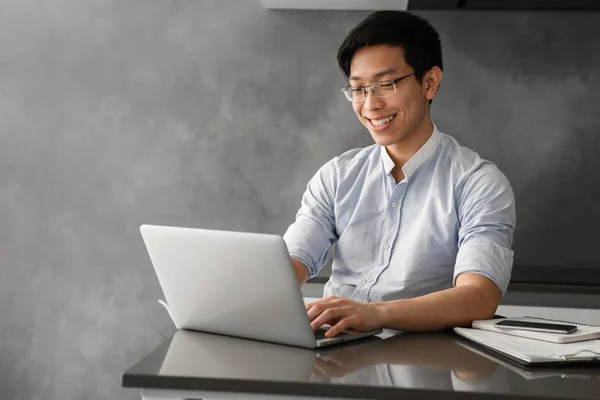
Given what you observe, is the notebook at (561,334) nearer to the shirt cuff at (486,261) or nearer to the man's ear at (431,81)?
the shirt cuff at (486,261)

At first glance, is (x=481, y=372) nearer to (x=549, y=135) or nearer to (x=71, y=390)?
(x=549, y=135)

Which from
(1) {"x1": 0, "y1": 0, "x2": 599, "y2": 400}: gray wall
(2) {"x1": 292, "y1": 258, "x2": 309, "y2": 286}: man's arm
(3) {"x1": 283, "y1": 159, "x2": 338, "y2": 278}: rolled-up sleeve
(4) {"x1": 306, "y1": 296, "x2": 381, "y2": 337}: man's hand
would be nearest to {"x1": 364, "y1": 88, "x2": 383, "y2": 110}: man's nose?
(3) {"x1": 283, "y1": 159, "x2": 338, "y2": 278}: rolled-up sleeve

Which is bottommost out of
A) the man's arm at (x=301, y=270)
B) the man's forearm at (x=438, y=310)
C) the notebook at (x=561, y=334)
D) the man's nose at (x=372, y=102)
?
the man's arm at (x=301, y=270)

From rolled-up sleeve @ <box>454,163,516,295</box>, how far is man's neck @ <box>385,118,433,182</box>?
0.19 m

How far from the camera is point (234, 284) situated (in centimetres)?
128

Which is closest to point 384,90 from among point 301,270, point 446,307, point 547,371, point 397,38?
point 397,38

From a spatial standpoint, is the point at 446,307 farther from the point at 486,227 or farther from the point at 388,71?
the point at 388,71

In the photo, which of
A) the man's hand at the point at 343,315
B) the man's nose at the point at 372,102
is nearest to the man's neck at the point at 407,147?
the man's nose at the point at 372,102

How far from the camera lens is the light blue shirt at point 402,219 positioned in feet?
6.06

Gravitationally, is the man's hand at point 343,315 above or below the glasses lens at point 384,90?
below

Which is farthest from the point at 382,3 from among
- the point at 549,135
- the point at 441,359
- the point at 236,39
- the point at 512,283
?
the point at 441,359

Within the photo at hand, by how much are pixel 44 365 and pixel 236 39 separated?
1.47 m

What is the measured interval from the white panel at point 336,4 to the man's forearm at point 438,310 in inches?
56.6

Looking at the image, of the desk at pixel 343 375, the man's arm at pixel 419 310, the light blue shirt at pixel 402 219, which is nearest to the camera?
the desk at pixel 343 375
